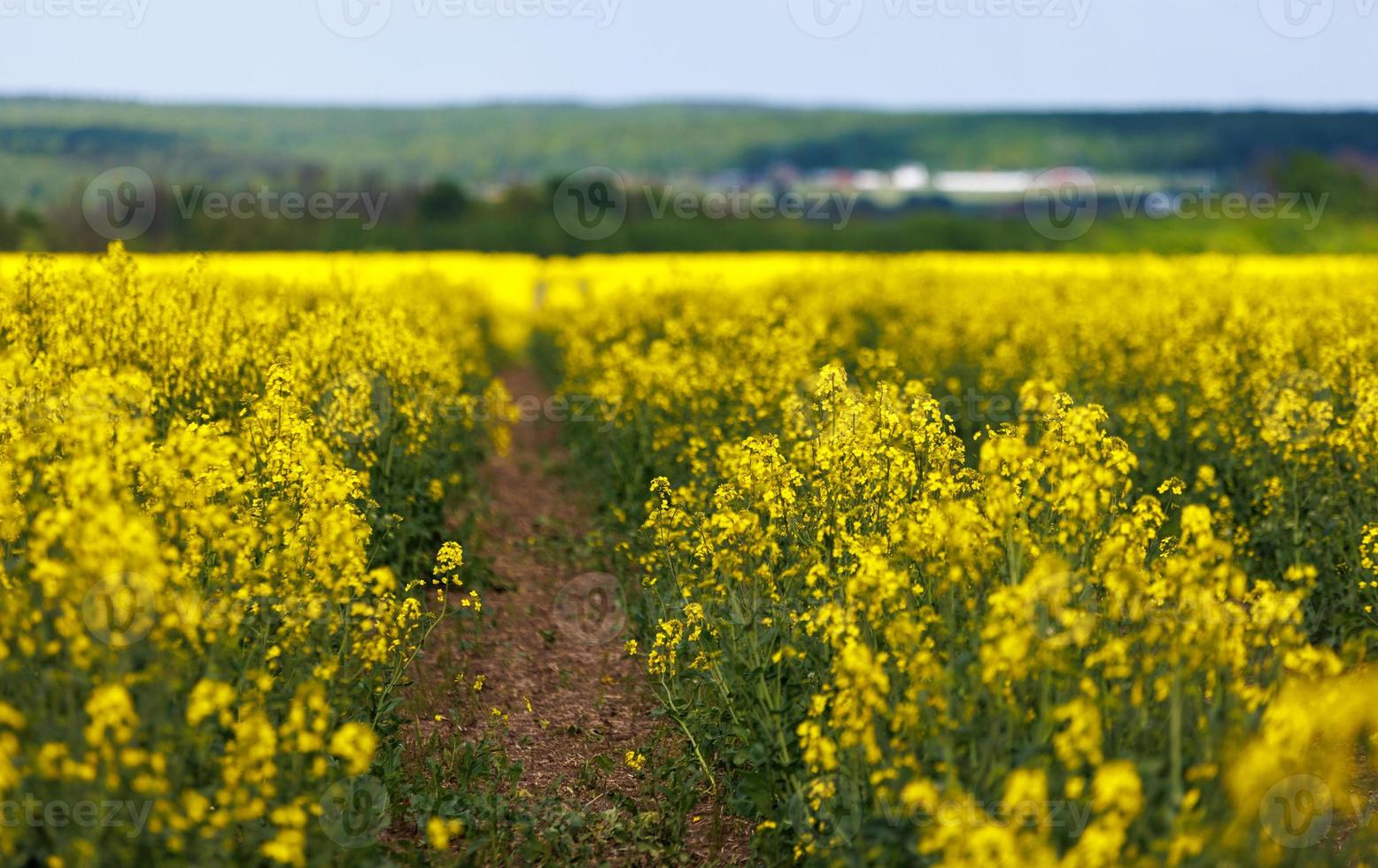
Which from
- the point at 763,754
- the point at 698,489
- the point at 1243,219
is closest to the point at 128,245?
the point at 1243,219

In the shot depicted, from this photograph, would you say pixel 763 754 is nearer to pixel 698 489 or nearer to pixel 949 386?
pixel 698 489

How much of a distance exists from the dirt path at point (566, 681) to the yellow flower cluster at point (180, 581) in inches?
28.5

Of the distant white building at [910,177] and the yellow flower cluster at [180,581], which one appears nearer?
the yellow flower cluster at [180,581]

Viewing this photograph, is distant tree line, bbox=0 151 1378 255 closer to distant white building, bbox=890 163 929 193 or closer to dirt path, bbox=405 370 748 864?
dirt path, bbox=405 370 748 864

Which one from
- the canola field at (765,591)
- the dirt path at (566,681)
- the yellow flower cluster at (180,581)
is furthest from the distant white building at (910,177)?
the yellow flower cluster at (180,581)

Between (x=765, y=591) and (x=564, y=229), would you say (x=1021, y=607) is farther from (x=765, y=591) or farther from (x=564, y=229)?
(x=564, y=229)

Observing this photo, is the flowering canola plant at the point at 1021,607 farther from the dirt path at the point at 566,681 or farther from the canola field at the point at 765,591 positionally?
the dirt path at the point at 566,681

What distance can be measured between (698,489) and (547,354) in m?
16.7

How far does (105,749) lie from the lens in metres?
4.29

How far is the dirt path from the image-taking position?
7328 mm

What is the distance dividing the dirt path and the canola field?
1.15ft

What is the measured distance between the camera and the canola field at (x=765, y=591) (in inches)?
179

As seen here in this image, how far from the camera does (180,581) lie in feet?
17.6

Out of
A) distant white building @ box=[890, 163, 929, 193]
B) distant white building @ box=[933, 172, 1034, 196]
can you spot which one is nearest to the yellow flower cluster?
distant white building @ box=[933, 172, 1034, 196]
